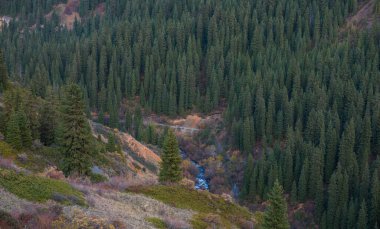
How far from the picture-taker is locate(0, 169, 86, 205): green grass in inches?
1163

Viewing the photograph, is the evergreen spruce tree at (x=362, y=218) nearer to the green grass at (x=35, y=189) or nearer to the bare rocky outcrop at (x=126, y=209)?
the bare rocky outcrop at (x=126, y=209)

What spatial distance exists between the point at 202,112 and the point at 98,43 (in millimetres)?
47514

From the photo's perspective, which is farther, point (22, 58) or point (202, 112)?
point (22, 58)

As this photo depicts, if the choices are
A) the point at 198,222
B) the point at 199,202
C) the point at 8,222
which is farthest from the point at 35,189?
the point at 199,202

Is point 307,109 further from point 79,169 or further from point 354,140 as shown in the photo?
point 79,169

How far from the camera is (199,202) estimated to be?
40.1 meters

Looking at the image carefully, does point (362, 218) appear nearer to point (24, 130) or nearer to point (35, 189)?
point (24, 130)

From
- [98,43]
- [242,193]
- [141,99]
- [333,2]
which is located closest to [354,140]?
[242,193]

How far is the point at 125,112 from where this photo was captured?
144125mm

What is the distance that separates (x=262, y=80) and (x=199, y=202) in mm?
96886

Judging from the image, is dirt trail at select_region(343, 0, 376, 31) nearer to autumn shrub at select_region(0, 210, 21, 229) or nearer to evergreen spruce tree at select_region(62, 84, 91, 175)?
evergreen spruce tree at select_region(62, 84, 91, 175)

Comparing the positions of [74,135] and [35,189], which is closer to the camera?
[35,189]

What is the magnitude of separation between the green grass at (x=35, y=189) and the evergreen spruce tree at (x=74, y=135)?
18.0m

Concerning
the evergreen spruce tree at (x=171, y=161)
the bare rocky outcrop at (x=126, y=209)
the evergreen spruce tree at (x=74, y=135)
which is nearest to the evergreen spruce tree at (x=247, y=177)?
the evergreen spruce tree at (x=171, y=161)
